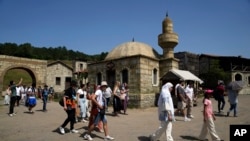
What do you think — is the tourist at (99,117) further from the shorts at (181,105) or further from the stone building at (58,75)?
the stone building at (58,75)

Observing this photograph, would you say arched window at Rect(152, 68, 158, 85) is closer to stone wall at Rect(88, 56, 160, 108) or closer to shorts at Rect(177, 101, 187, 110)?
stone wall at Rect(88, 56, 160, 108)

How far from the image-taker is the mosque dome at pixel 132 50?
1873 centimetres

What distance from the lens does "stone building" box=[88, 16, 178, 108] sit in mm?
15930

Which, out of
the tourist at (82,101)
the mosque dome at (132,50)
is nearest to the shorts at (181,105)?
the tourist at (82,101)

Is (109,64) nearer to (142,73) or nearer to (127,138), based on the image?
(142,73)

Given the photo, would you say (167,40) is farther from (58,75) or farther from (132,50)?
(58,75)

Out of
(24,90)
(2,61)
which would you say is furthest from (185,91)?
(2,61)

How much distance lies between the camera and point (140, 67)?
1580cm

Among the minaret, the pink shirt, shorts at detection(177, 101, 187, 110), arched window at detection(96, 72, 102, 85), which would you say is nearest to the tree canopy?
arched window at detection(96, 72, 102, 85)

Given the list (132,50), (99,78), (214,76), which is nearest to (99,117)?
(132,50)

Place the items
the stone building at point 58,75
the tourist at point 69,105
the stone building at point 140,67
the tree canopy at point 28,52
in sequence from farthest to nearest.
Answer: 1. the tree canopy at point 28,52
2. the stone building at point 58,75
3. the stone building at point 140,67
4. the tourist at point 69,105

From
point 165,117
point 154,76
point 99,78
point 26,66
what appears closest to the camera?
point 165,117

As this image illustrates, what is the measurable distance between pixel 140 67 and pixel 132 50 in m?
3.48

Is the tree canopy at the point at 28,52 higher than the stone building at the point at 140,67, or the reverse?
the tree canopy at the point at 28,52
